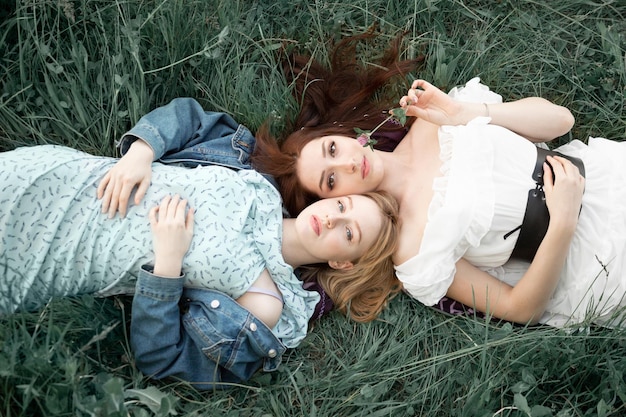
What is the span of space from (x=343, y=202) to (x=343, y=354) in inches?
31.9

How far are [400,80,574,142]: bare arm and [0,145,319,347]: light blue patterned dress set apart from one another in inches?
40.3

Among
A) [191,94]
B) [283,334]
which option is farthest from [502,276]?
[191,94]

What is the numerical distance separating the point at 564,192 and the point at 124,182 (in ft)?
6.95

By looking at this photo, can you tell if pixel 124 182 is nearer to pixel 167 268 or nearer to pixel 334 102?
pixel 167 268

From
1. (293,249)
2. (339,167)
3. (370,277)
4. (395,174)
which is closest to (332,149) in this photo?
(339,167)

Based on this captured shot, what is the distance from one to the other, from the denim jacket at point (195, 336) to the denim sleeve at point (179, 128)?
26.9 inches

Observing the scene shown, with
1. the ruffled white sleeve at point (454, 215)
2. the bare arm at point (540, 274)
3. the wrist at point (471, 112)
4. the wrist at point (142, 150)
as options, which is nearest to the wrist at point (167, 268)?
the wrist at point (142, 150)

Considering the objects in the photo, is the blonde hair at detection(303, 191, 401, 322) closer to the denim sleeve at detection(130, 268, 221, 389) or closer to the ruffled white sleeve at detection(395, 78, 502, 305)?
the ruffled white sleeve at detection(395, 78, 502, 305)

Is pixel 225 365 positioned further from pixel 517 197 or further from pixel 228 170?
pixel 517 197

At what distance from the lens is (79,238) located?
9.62ft

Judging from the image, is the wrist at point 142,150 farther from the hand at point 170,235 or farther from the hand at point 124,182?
the hand at point 170,235

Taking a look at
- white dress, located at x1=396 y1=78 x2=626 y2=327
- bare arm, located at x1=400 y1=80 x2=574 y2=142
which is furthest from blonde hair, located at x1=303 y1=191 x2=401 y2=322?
bare arm, located at x1=400 y1=80 x2=574 y2=142

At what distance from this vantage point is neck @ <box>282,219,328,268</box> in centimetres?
322

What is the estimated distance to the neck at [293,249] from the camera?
10.6 ft
